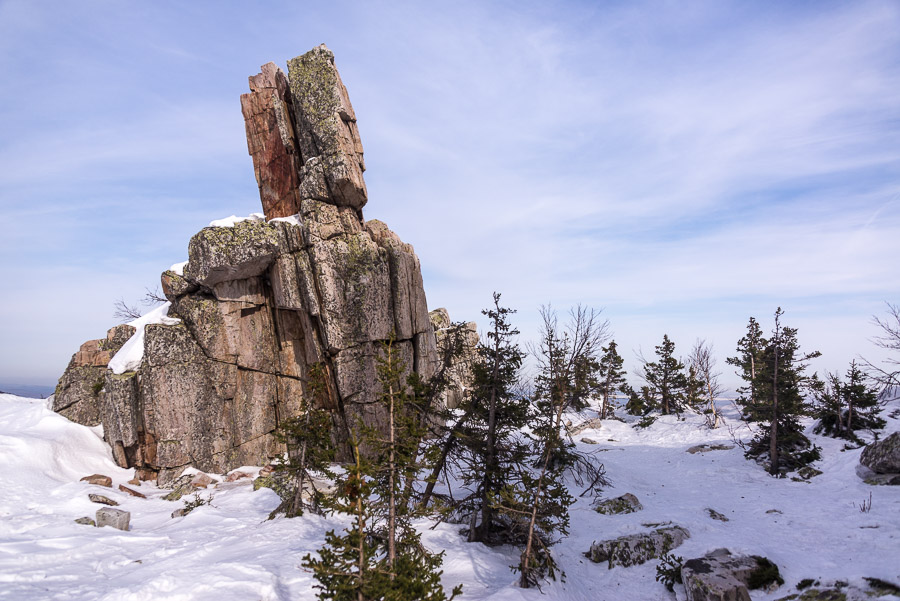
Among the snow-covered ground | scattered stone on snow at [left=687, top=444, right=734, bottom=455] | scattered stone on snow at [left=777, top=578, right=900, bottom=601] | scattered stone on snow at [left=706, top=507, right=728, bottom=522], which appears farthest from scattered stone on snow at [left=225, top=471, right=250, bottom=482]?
scattered stone on snow at [left=687, top=444, right=734, bottom=455]

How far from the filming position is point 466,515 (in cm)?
1567

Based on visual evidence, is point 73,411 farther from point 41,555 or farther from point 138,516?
point 41,555

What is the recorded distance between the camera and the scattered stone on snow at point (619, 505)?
18047 millimetres

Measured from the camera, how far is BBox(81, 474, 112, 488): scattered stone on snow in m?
20.2

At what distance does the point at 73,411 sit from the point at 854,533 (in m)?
34.9

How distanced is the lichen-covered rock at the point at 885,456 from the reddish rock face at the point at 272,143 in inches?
1210

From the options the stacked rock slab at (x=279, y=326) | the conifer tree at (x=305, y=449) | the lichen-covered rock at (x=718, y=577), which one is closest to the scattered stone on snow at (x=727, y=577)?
the lichen-covered rock at (x=718, y=577)

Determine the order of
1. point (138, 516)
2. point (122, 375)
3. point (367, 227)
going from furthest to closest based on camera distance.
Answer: point (367, 227), point (122, 375), point (138, 516)

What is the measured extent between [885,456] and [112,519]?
95.3 feet

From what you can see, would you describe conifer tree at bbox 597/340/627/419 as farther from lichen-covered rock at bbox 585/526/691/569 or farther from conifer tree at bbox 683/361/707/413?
lichen-covered rock at bbox 585/526/691/569

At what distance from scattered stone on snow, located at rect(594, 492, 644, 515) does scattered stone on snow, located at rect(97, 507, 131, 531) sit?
17.9 meters

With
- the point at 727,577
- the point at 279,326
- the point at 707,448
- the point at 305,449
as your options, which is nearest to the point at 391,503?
the point at 305,449

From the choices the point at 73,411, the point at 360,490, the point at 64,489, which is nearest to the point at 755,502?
the point at 360,490

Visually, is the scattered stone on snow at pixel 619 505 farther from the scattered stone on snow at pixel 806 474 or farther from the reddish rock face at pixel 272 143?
Answer: the reddish rock face at pixel 272 143
